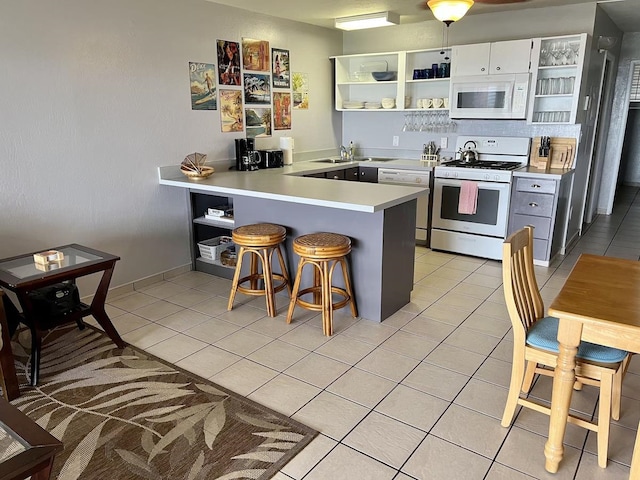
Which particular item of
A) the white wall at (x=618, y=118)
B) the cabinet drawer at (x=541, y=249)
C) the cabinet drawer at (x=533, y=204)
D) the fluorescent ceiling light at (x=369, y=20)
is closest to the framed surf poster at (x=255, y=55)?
the fluorescent ceiling light at (x=369, y=20)

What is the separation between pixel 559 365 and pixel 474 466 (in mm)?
546

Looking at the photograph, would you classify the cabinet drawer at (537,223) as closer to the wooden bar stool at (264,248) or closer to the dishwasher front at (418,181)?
the dishwasher front at (418,181)

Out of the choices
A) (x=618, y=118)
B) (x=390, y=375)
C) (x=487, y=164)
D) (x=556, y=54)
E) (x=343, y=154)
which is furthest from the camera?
(x=618, y=118)

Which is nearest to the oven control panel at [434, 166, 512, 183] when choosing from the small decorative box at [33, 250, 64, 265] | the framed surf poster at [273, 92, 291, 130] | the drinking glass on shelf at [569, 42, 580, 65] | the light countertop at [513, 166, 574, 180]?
the light countertop at [513, 166, 574, 180]

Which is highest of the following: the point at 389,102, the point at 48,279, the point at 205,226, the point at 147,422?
the point at 389,102

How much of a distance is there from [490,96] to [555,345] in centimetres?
333

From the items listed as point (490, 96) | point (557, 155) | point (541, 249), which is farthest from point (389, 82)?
point (541, 249)

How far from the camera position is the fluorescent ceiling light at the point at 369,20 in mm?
4531

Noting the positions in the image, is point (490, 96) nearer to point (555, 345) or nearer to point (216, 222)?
point (216, 222)

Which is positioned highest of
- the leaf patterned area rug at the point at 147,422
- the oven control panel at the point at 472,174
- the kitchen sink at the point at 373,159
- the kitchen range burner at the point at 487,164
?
the kitchen range burner at the point at 487,164

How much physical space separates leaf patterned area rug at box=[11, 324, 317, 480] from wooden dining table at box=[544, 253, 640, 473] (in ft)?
3.36

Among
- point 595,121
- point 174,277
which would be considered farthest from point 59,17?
point 595,121

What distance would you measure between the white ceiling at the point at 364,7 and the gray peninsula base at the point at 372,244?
1904mm

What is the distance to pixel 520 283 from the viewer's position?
203 centimetres
